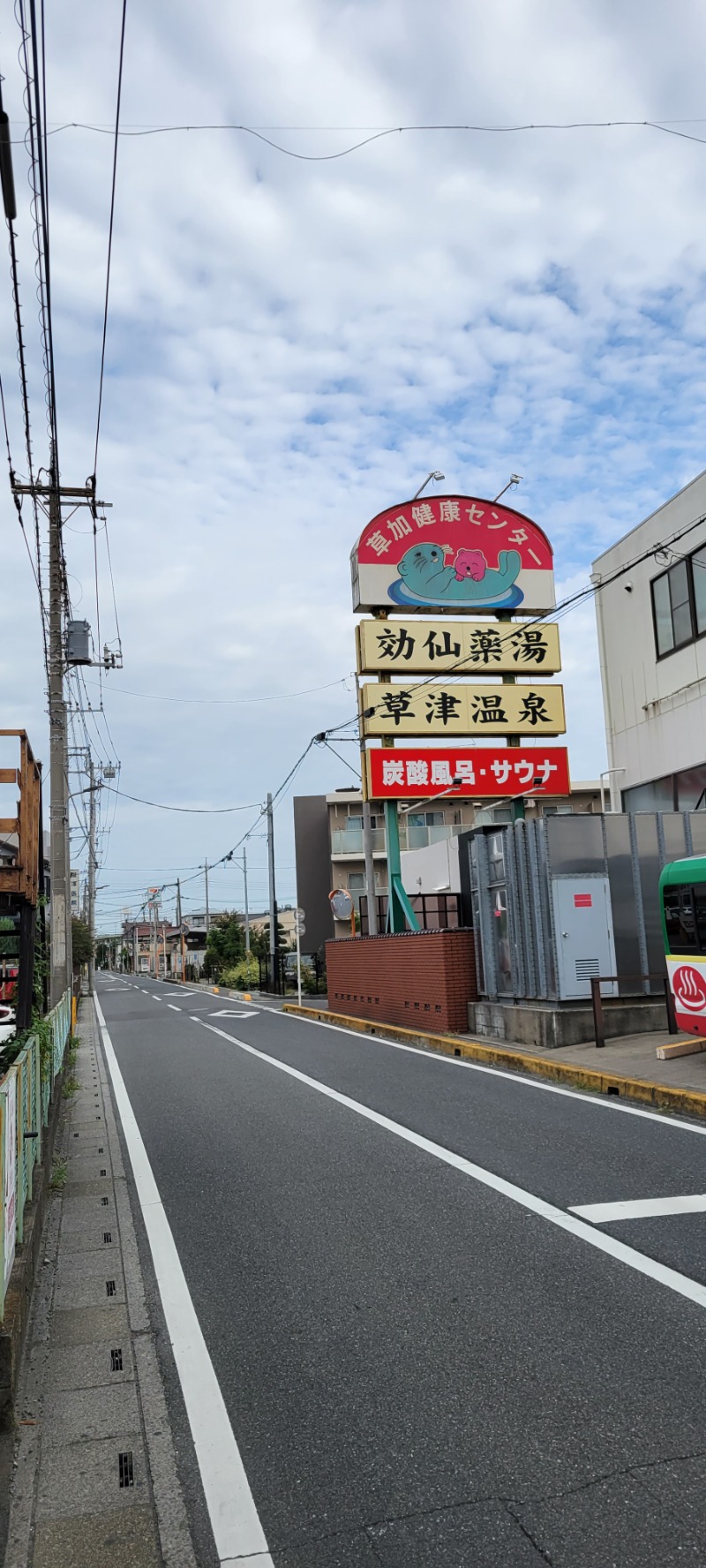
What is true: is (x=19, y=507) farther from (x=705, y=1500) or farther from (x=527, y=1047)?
(x=705, y=1500)

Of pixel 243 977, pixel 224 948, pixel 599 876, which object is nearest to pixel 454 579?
pixel 599 876

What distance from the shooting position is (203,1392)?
4.28m

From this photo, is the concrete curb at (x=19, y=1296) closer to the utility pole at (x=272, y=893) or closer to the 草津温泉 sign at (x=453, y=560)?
the 草津温泉 sign at (x=453, y=560)

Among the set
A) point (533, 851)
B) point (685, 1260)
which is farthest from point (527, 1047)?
point (685, 1260)

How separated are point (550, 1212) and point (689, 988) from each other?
563cm

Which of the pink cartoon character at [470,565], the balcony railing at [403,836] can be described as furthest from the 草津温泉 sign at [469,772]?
the balcony railing at [403,836]

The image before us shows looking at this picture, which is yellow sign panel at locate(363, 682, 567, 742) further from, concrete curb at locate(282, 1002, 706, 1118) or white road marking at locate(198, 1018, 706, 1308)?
white road marking at locate(198, 1018, 706, 1308)

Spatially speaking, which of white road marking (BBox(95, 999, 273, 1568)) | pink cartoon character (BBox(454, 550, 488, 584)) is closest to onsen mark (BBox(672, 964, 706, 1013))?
white road marking (BBox(95, 999, 273, 1568))

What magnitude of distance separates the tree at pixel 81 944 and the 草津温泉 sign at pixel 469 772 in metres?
28.4

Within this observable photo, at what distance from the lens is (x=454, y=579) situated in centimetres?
2386

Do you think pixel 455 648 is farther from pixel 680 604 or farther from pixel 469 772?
pixel 680 604

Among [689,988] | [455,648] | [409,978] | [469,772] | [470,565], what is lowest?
[409,978]

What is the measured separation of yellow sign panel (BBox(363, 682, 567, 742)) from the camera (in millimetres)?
23094

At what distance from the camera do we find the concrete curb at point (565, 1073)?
31.7 ft
